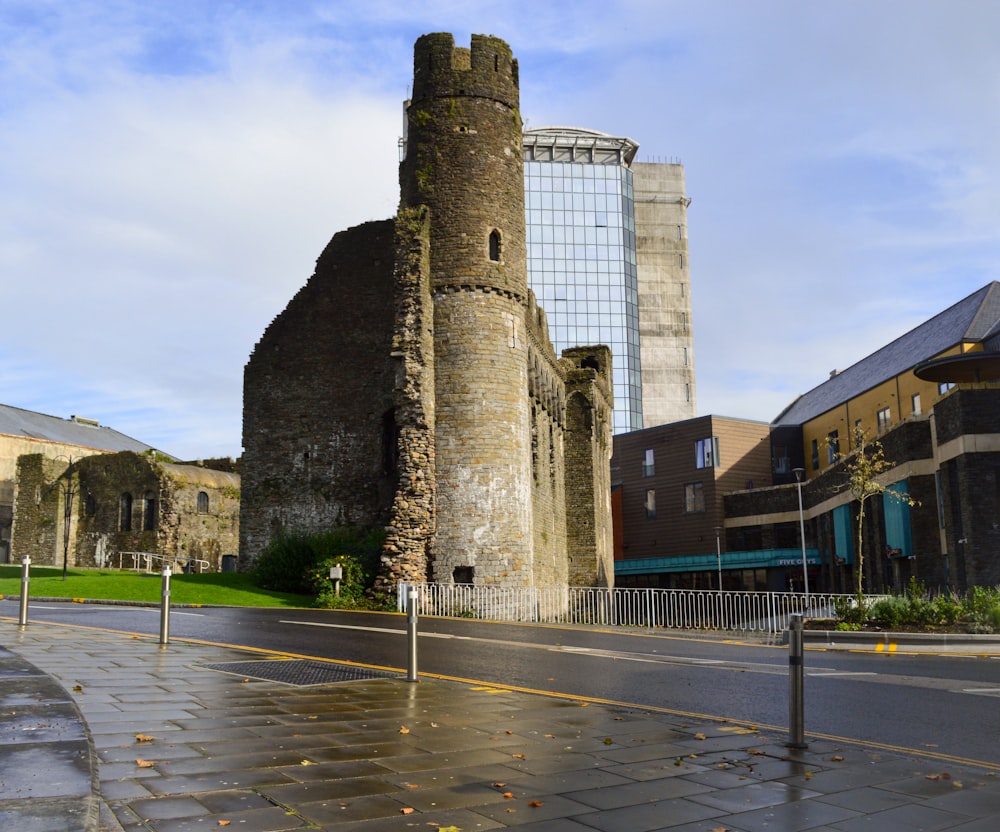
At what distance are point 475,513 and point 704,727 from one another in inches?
892

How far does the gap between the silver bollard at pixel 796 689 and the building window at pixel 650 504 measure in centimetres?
6219

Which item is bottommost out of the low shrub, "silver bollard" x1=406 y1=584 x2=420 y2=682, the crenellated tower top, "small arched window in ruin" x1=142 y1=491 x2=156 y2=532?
"silver bollard" x1=406 y1=584 x2=420 y2=682

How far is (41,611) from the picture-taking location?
2139 centimetres

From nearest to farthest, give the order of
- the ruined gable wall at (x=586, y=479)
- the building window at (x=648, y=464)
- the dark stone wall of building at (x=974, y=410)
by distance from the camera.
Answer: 1. the dark stone wall of building at (x=974, y=410)
2. the ruined gable wall at (x=586, y=479)
3. the building window at (x=648, y=464)

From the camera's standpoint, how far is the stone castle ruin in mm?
31438

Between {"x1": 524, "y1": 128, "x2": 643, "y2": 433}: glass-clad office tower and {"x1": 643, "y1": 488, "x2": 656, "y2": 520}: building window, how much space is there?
138ft

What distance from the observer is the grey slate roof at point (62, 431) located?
70.9 metres

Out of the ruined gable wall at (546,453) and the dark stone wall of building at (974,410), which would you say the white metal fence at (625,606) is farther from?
the dark stone wall of building at (974,410)

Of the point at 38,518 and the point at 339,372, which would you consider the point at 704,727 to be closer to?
the point at 339,372

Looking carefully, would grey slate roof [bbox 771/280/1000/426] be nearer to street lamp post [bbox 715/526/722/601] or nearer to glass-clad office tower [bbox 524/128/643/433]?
street lamp post [bbox 715/526/722/601]

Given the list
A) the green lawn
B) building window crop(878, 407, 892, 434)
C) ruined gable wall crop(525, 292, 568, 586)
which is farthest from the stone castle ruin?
building window crop(878, 407, 892, 434)

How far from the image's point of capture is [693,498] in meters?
66.9

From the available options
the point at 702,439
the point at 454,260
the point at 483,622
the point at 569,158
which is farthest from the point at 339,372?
the point at 569,158

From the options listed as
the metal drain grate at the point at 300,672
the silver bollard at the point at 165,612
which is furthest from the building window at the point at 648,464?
the metal drain grate at the point at 300,672
